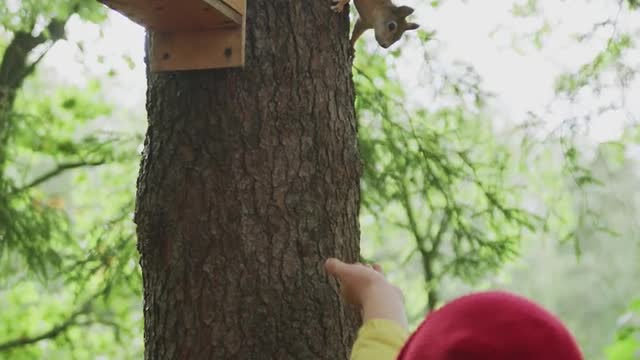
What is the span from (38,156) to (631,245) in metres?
12.8

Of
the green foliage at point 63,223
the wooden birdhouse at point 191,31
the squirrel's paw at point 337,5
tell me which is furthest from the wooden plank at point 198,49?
the green foliage at point 63,223

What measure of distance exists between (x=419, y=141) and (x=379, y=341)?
2.47m

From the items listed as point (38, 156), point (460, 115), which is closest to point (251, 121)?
point (460, 115)

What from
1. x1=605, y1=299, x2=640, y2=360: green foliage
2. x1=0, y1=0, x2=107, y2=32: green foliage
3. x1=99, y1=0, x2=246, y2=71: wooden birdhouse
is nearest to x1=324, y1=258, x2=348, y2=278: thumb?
x1=99, y1=0, x2=246, y2=71: wooden birdhouse

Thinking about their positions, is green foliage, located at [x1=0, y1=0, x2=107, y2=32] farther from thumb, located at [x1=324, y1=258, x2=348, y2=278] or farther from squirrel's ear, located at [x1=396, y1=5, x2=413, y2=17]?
thumb, located at [x1=324, y1=258, x2=348, y2=278]

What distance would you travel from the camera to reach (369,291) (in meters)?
1.71

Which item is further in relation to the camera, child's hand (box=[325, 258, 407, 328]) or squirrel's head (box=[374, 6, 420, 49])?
squirrel's head (box=[374, 6, 420, 49])

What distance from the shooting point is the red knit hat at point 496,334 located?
3.81 ft

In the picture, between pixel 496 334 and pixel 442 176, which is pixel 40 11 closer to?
pixel 442 176

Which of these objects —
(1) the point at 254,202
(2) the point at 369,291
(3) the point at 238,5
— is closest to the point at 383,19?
(3) the point at 238,5

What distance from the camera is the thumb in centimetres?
179

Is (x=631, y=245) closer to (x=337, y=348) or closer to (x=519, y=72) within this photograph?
(x=519, y=72)

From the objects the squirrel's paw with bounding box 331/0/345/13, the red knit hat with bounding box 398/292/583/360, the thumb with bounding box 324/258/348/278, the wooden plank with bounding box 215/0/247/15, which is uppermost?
the squirrel's paw with bounding box 331/0/345/13

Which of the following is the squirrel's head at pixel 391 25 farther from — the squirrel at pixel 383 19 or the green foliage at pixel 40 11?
the green foliage at pixel 40 11
